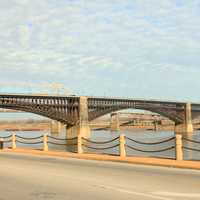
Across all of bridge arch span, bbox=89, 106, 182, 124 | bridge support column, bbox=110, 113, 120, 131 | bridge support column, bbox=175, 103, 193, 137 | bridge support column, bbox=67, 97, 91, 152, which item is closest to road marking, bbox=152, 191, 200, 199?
bridge support column, bbox=67, 97, 91, 152

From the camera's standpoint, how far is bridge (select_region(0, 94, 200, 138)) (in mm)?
91219

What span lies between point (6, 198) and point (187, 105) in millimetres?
130210

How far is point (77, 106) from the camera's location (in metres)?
105

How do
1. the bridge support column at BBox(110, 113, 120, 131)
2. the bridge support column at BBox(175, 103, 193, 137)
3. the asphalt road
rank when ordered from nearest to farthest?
the asphalt road, the bridge support column at BBox(175, 103, 193, 137), the bridge support column at BBox(110, 113, 120, 131)

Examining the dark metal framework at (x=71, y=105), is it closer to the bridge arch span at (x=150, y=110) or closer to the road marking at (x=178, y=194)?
the bridge arch span at (x=150, y=110)

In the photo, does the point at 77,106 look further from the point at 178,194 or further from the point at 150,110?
the point at 178,194

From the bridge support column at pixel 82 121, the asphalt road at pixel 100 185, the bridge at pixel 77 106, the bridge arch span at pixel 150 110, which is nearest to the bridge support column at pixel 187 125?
the bridge arch span at pixel 150 110

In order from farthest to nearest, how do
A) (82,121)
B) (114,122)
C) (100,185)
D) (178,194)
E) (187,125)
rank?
(114,122), (187,125), (82,121), (100,185), (178,194)

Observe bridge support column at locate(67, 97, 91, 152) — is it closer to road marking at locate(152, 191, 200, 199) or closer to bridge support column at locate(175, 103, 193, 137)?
bridge support column at locate(175, 103, 193, 137)

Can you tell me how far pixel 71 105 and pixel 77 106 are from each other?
59.3 inches

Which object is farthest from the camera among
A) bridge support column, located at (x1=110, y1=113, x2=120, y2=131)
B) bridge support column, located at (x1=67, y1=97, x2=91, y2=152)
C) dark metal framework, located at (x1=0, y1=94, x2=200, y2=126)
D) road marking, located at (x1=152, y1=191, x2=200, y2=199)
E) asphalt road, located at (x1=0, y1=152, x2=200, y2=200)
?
bridge support column, located at (x1=110, y1=113, x2=120, y2=131)

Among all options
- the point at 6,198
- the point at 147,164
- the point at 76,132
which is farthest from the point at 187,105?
the point at 6,198

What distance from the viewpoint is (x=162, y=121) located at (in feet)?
637

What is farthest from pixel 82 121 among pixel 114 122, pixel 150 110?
pixel 114 122
